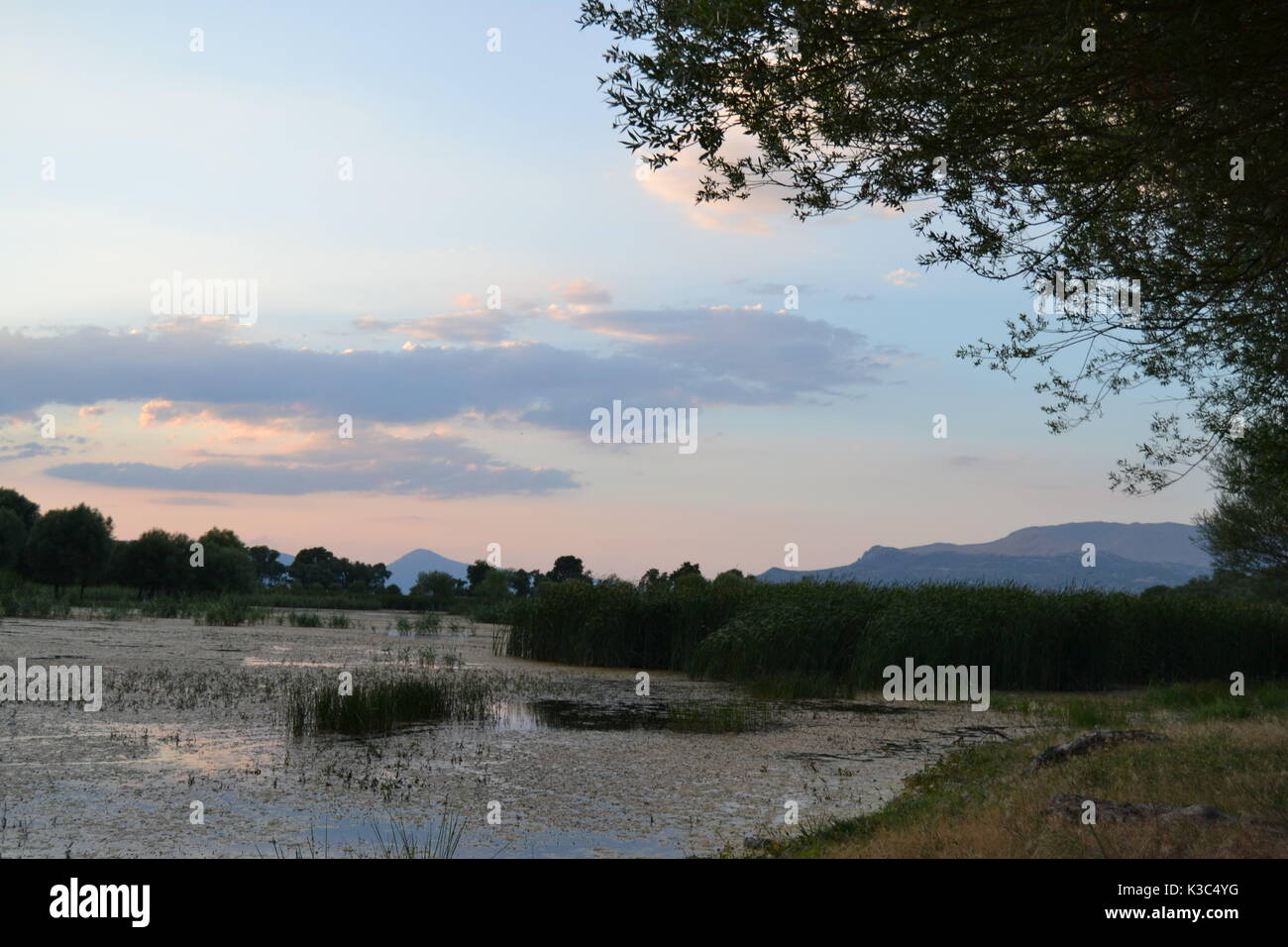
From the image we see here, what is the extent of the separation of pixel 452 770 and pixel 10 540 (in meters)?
47.7

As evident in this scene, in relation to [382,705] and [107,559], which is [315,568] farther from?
[382,705]

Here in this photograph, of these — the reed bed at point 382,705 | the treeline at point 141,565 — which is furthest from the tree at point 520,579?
the reed bed at point 382,705

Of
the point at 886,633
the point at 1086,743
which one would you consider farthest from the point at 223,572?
the point at 1086,743

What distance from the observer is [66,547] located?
46.5m

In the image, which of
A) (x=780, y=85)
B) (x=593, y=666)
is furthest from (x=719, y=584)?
(x=780, y=85)

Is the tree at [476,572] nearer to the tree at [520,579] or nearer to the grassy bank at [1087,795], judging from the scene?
the tree at [520,579]

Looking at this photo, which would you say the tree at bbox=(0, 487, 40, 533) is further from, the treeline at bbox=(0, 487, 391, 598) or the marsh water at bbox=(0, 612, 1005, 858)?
the marsh water at bbox=(0, 612, 1005, 858)

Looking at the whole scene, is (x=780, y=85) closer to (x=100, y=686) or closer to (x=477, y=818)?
(x=477, y=818)

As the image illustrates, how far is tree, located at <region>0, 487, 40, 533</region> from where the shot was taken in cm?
5769

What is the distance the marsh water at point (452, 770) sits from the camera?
273 inches

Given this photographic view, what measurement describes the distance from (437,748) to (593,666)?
11490 mm

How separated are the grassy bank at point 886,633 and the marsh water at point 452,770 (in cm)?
196

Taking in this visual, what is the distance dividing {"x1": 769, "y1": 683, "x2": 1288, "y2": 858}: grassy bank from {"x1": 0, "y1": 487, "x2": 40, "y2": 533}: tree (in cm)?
6088
